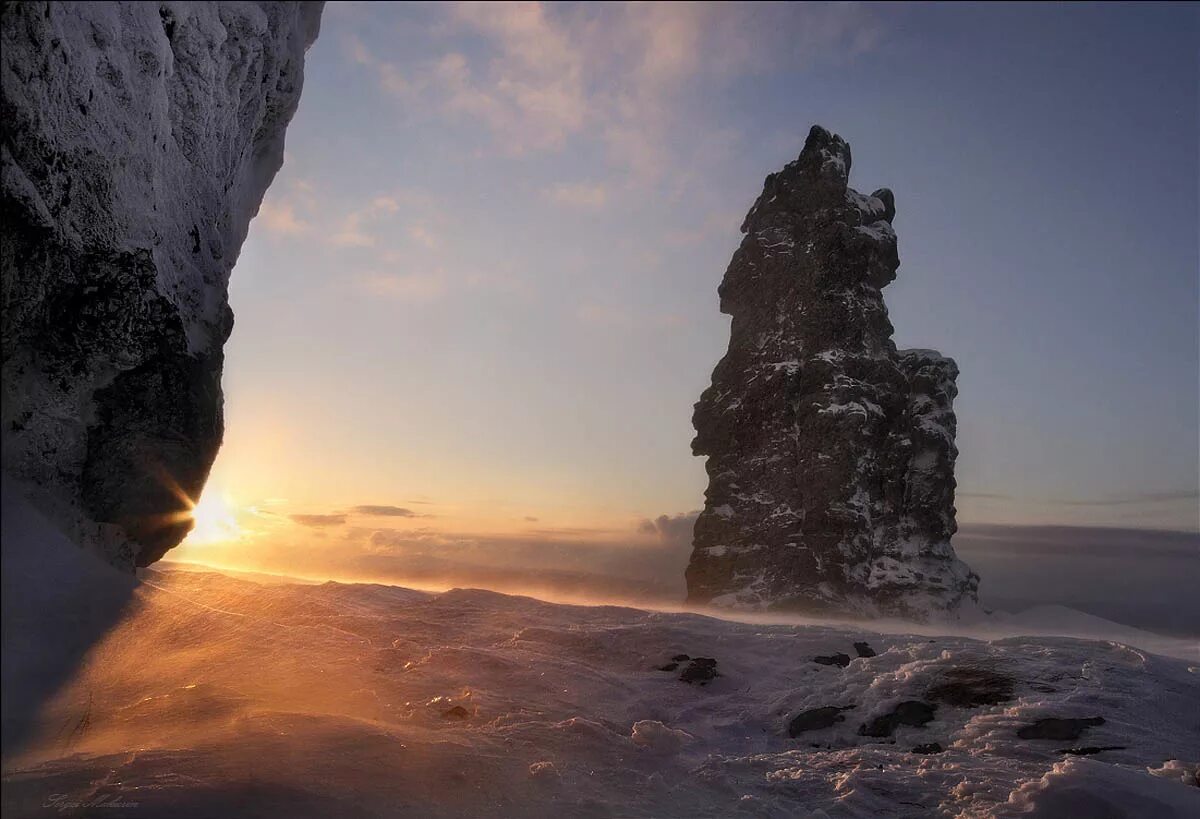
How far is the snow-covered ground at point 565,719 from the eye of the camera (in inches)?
226

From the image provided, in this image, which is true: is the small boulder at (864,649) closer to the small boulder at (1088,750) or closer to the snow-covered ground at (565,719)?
the snow-covered ground at (565,719)

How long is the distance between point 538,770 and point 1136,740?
31.7 feet

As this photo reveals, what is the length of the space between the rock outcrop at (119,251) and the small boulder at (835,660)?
12.3m

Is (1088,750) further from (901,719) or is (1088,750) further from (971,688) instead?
(901,719)

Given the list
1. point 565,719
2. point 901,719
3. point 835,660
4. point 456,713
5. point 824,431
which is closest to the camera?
point 456,713

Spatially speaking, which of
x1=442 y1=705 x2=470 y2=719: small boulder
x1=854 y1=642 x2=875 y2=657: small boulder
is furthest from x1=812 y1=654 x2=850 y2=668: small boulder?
x1=442 y1=705 x2=470 y2=719: small boulder

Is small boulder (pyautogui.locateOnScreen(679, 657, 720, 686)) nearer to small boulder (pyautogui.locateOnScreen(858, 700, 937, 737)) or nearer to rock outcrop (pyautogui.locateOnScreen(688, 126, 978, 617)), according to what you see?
small boulder (pyautogui.locateOnScreen(858, 700, 937, 737))

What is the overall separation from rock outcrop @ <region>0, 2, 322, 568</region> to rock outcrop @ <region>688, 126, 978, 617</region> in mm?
36296

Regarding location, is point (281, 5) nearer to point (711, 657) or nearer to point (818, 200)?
point (711, 657)

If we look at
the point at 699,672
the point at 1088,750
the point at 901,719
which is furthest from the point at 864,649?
the point at 1088,750

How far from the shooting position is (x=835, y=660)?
14406 millimetres

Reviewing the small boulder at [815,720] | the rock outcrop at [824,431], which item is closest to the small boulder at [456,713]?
the small boulder at [815,720]

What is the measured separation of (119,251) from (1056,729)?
14.2 meters

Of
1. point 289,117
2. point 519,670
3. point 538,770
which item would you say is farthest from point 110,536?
point 289,117
